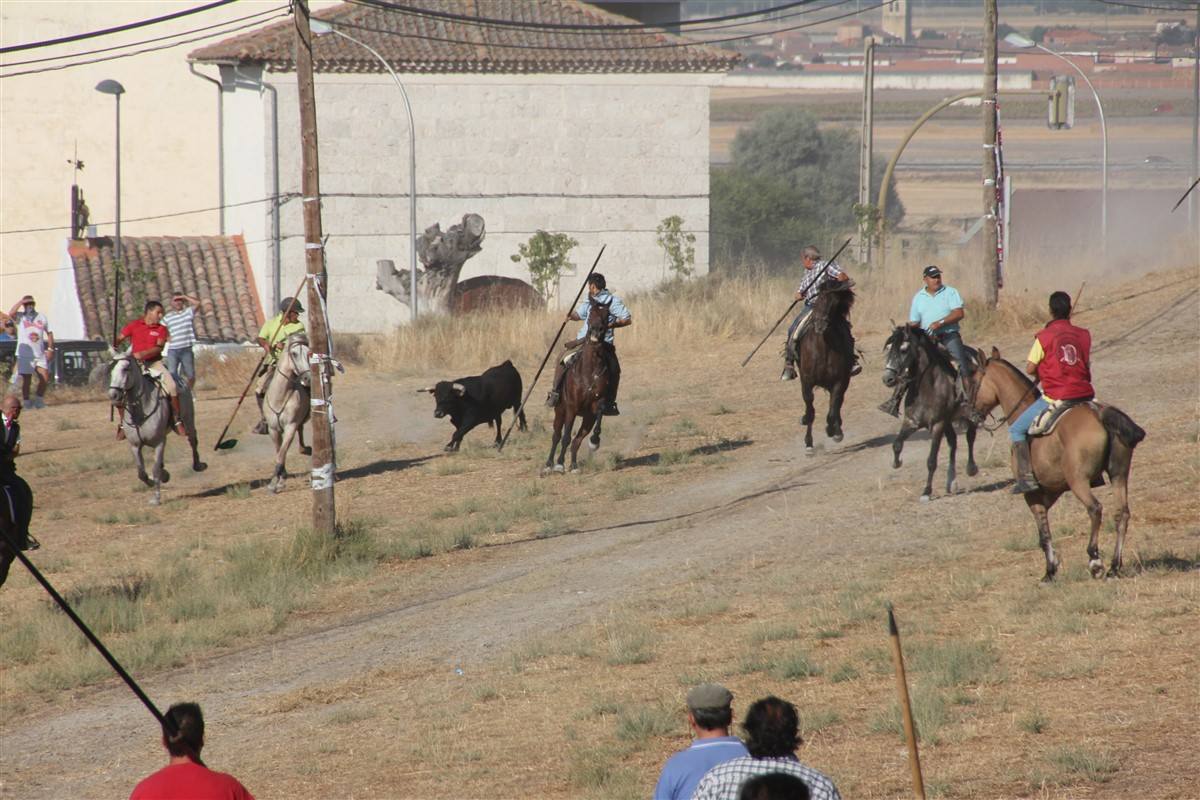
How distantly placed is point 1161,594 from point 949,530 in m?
3.98

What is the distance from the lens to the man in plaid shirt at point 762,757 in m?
6.32

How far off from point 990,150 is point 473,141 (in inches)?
758

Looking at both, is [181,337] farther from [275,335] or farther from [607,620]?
[607,620]

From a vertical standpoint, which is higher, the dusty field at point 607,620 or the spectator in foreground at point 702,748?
the spectator in foreground at point 702,748

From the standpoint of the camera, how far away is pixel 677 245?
46156 mm

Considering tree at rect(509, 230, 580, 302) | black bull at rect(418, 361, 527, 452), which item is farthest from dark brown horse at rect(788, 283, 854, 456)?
tree at rect(509, 230, 580, 302)

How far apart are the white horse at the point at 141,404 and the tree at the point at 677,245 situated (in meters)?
25.0

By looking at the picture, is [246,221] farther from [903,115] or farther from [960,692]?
[903,115]

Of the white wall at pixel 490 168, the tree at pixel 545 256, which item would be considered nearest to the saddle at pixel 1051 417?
the tree at pixel 545 256

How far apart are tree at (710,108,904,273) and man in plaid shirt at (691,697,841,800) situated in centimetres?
5376

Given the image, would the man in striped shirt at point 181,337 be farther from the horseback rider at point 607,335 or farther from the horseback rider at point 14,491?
the horseback rider at point 14,491

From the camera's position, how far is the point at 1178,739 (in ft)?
33.4

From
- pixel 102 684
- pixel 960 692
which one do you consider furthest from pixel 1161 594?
pixel 102 684

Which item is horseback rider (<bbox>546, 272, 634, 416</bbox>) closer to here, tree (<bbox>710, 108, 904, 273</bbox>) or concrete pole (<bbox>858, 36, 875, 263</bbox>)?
concrete pole (<bbox>858, 36, 875, 263</bbox>)
